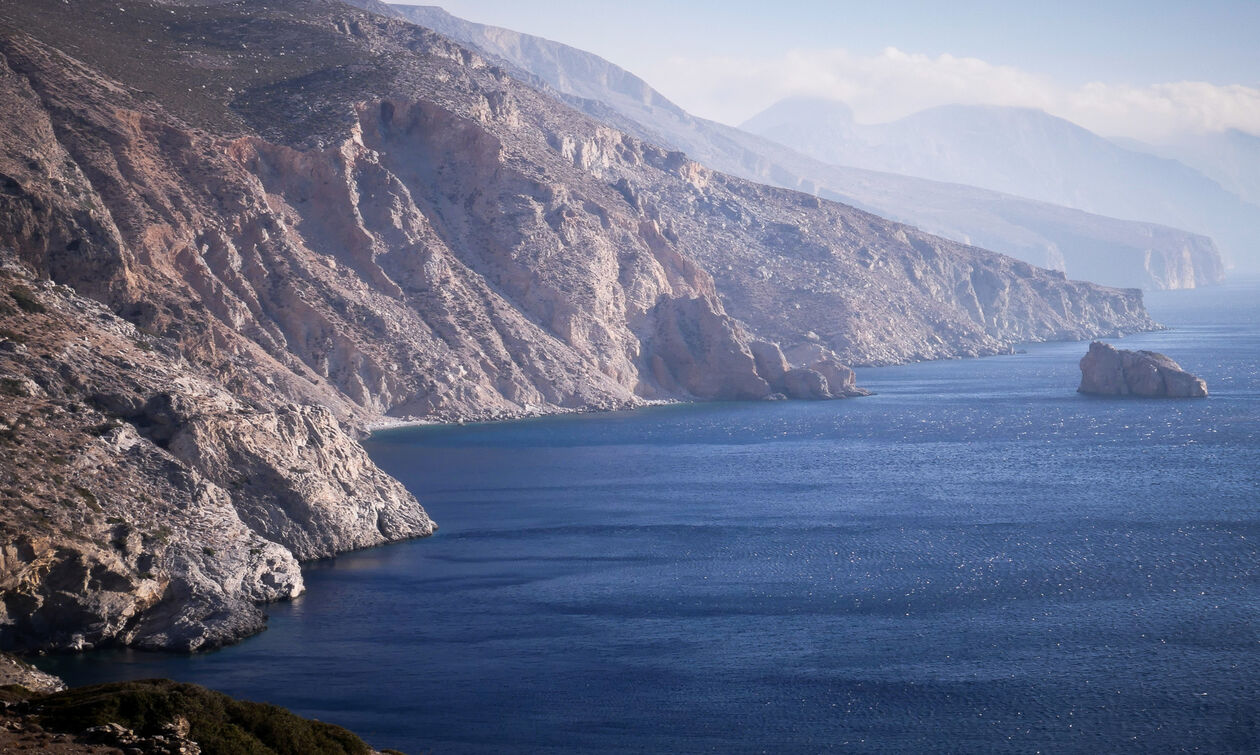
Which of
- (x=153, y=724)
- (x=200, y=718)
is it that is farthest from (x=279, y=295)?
(x=153, y=724)

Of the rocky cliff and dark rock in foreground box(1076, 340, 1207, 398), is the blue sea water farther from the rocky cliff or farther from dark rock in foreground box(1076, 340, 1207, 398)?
dark rock in foreground box(1076, 340, 1207, 398)

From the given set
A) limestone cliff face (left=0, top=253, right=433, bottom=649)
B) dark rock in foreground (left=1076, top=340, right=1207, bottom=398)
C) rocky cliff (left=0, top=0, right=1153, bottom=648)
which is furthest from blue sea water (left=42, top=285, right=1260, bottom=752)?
dark rock in foreground (left=1076, top=340, right=1207, bottom=398)

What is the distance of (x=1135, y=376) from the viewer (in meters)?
135

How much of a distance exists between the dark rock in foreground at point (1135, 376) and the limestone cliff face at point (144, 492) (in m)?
98.1

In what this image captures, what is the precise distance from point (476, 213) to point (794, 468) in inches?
2367

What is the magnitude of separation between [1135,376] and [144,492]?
117709 millimetres

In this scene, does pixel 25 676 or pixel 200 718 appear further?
pixel 25 676

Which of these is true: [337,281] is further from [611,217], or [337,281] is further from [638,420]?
[611,217]

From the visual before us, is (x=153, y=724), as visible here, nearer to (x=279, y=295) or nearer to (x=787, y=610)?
(x=787, y=610)

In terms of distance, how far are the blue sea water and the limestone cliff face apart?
6.96ft

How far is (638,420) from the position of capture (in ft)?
392

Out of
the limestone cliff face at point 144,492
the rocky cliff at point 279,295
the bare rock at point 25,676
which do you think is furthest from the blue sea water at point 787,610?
the rocky cliff at point 279,295

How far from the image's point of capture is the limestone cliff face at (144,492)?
150ft

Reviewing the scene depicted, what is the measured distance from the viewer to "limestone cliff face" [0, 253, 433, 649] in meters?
45.7
